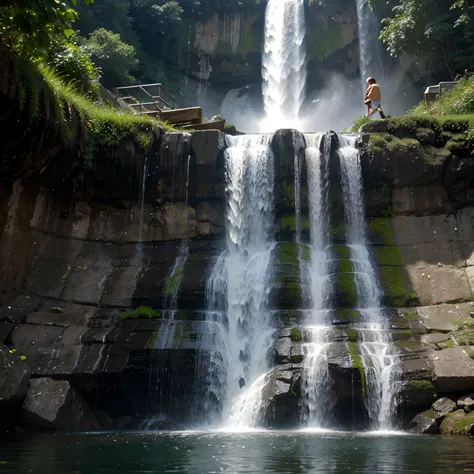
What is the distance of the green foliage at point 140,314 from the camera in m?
13.5

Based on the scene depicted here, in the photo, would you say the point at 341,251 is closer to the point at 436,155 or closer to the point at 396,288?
the point at 396,288

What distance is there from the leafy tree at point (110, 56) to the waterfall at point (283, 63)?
7889 millimetres

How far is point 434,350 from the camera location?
11.7 metres

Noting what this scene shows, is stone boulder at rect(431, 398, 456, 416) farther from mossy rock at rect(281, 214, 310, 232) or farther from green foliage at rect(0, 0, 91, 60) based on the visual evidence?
green foliage at rect(0, 0, 91, 60)

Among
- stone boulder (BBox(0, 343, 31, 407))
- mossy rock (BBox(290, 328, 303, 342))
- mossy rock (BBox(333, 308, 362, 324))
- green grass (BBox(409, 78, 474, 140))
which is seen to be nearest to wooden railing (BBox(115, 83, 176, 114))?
green grass (BBox(409, 78, 474, 140))

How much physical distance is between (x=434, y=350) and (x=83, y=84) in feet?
37.7

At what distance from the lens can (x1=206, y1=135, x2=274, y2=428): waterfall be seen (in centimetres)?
1215

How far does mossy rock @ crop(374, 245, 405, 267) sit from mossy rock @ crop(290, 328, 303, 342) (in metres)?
3.73

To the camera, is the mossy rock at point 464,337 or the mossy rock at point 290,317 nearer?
the mossy rock at point 464,337

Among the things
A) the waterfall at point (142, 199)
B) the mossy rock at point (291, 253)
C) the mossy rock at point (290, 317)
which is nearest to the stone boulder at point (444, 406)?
the mossy rock at point (290, 317)

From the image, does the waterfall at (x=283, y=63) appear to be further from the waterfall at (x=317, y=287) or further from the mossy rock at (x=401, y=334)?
the mossy rock at (x=401, y=334)

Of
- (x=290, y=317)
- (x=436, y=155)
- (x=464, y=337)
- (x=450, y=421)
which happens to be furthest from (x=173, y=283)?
(x=436, y=155)

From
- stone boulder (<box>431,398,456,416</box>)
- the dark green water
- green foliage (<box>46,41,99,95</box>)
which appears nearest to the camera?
the dark green water

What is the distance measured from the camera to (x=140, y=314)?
13.6 meters
